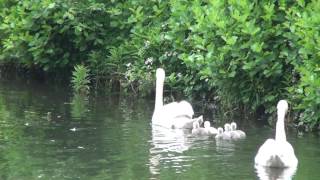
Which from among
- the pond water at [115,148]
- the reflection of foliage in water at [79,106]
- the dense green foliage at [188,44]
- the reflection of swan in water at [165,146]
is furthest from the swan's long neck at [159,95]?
the reflection of foliage in water at [79,106]

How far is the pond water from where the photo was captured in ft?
Result: 42.2

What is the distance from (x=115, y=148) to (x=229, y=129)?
85.2 inches

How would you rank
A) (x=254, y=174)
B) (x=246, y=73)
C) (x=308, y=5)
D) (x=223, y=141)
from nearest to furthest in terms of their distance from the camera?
(x=254, y=174) → (x=223, y=141) → (x=308, y=5) → (x=246, y=73)

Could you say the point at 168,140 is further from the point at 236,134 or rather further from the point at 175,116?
the point at 175,116

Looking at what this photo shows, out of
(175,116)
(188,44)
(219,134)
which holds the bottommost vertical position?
(219,134)

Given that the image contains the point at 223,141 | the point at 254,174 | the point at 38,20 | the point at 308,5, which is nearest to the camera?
the point at 254,174

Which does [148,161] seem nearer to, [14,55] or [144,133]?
[144,133]

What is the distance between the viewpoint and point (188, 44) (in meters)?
19.7

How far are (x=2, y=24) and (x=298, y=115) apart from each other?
30.9ft

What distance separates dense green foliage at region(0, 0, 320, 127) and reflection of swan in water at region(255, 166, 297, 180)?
8.92ft

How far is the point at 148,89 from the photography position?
2134cm

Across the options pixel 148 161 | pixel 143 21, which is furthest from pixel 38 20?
pixel 148 161

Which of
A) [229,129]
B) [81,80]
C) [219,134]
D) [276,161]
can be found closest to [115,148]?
[219,134]

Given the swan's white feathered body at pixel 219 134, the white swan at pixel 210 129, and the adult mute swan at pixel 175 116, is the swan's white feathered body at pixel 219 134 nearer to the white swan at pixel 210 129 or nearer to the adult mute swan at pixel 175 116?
the white swan at pixel 210 129
